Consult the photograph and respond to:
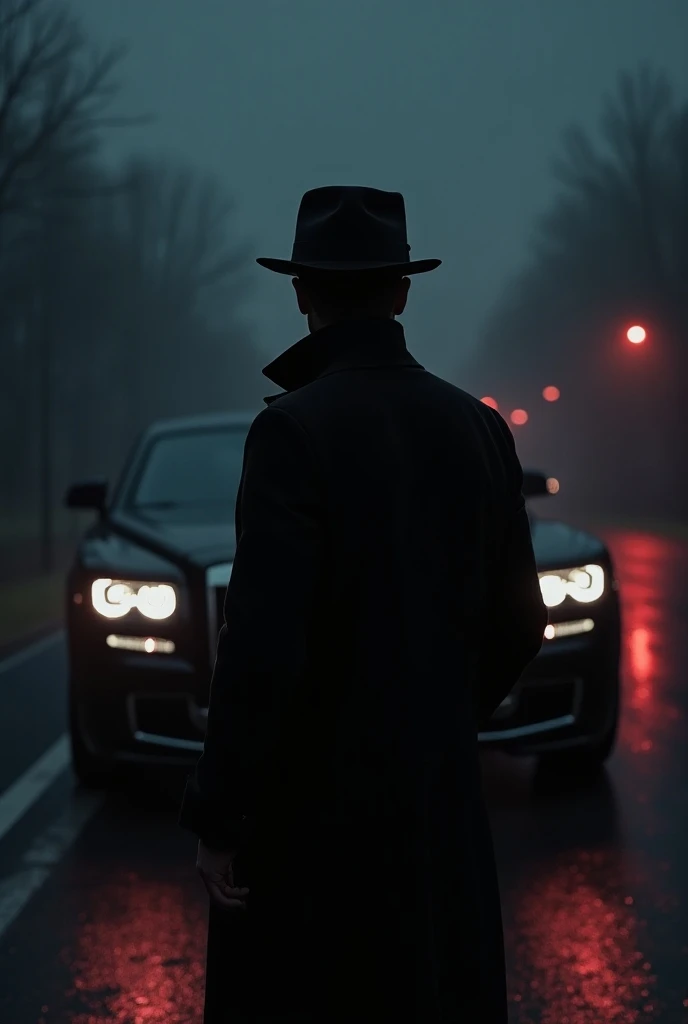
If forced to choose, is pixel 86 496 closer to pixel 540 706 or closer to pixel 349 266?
pixel 540 706

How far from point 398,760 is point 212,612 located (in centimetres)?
376

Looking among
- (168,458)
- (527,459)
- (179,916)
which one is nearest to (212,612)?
(179,916)

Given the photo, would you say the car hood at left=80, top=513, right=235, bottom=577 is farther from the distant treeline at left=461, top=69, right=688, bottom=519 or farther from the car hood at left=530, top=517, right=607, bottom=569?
the distant treeline at left=461, top=69, right=688, bottom=519

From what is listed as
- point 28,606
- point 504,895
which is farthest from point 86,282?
point 504,895

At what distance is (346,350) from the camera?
2518 mm

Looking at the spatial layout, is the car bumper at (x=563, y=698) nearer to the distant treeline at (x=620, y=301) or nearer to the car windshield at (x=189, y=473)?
the car windshield at (x=189, y=473)

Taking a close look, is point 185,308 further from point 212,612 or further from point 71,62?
point 212,612

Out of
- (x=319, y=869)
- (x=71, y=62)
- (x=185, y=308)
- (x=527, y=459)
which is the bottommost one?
(x=527, y=459)

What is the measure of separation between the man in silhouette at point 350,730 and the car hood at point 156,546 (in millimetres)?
3765

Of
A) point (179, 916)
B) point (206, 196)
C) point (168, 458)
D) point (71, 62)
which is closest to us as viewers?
point (179, 916)

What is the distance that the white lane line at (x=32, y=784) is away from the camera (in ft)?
21.4

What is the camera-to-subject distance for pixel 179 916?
4992 mm

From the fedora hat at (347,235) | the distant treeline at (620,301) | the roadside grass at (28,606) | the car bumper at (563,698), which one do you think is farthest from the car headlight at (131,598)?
the distant treeline at (620,301)

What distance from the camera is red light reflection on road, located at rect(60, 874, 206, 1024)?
4.12 meters
